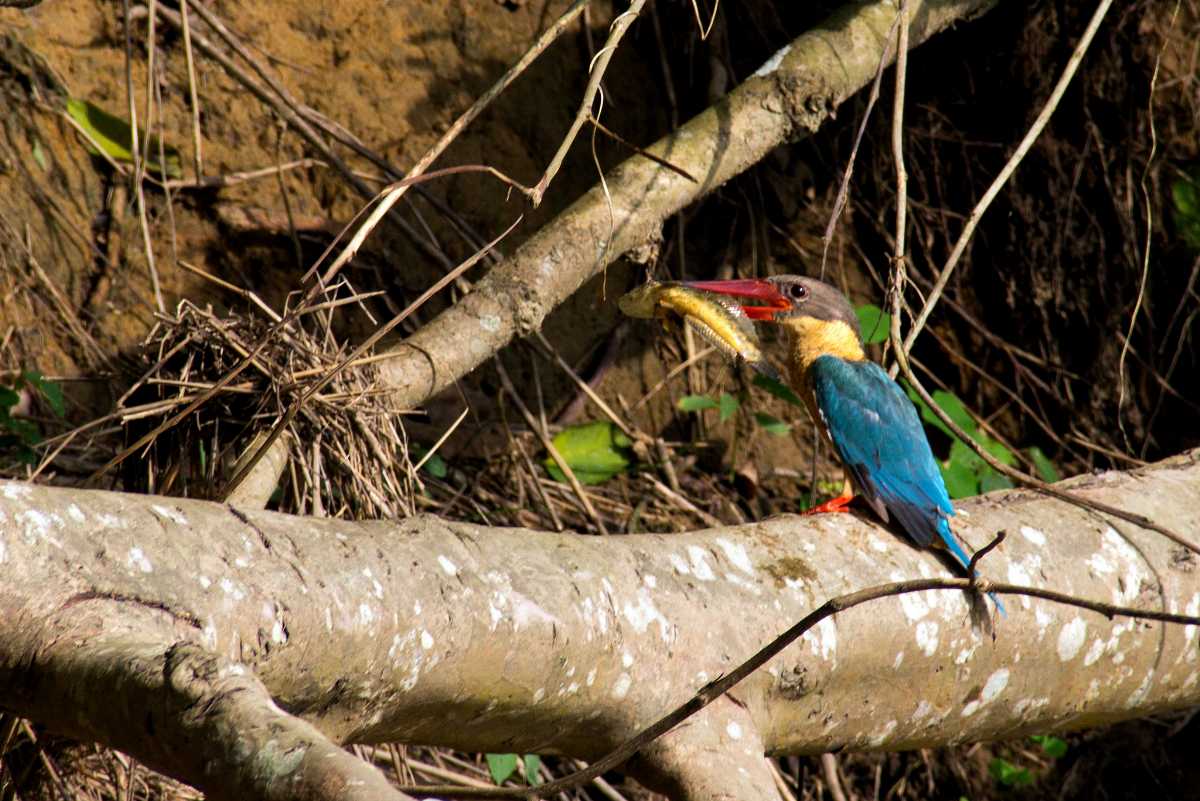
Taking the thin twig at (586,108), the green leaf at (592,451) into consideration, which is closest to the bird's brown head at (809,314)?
the green leaf at (592,451)

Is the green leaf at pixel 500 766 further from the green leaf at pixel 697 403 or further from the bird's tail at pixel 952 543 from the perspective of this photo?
the green leaf at pixel 697 403

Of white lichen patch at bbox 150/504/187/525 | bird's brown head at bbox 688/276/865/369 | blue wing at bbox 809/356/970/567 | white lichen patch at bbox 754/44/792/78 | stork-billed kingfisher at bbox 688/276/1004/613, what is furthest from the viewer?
white lichen patch at bbox 754/44/792/78

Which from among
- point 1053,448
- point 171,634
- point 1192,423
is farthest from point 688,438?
point 171,634

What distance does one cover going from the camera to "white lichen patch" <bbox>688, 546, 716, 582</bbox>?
2107 mm

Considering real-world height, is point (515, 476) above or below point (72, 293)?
below

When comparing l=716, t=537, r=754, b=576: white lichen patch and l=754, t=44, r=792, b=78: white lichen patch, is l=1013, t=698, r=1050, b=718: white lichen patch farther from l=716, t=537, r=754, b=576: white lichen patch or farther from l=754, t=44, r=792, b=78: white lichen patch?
l=754, t=44, r=792, b=78: white lichen patch

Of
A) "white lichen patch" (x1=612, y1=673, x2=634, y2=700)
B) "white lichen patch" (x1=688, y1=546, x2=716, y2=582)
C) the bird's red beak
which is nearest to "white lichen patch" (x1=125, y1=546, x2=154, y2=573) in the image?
"white lichen patch" (x1=612, y1=673, x2=634, y2=700)

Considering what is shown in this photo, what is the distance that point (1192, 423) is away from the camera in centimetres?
471

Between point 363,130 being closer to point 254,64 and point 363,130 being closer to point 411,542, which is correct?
point 254,64

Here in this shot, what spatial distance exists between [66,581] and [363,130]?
2.87 m

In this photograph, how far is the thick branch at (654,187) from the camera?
3.12 m

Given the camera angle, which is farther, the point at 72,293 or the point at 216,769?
the point at 72,293

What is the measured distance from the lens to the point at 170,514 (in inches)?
64.8

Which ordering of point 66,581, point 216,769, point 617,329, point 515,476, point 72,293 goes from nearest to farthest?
point 216,769
point 66,581
point 72,293
point 515,476
point 617,329
